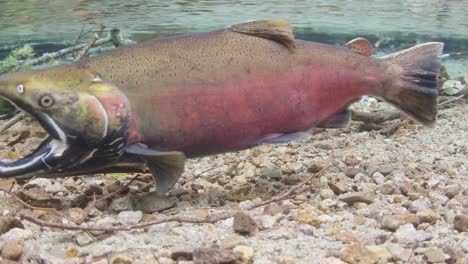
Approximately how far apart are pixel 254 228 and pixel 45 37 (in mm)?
9159

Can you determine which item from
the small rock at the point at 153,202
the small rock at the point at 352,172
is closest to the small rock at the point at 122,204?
the small rock at the point at 153,202

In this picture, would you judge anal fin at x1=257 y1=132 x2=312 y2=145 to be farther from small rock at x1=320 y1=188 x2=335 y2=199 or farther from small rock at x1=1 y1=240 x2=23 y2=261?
small rock at x1=1 y1=240 x2=23 y2=261

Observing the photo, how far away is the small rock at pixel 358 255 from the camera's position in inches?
88.3

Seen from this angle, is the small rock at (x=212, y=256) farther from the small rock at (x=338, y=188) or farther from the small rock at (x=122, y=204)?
the small rock at (x=338, y=188)

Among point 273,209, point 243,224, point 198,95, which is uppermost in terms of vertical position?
point 198,95

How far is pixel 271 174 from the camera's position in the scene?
3.83 m

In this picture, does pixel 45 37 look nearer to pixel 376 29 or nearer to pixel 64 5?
pixel 64 5

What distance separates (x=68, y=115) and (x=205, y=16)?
795 cm

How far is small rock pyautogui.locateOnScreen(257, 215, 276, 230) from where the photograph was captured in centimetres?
273

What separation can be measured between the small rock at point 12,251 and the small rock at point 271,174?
73.2 inches

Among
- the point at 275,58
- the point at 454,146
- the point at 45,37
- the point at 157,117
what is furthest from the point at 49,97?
the point at 45,37

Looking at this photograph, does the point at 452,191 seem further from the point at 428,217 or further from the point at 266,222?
the point at 266,222

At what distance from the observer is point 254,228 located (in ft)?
8.63

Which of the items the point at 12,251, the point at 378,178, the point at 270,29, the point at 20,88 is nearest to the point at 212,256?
the point at 12,251
